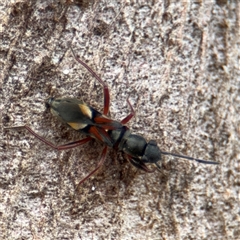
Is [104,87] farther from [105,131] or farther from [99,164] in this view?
[99,164]

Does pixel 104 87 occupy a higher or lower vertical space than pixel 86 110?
higher

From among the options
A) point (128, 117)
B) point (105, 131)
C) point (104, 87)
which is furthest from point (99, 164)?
point (104, 87)

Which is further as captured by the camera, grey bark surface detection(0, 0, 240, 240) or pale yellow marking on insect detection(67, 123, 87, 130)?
pale yellow marking on insect detection(67, 123, 87, 130)

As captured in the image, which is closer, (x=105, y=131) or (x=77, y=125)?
(x=77, y=125)

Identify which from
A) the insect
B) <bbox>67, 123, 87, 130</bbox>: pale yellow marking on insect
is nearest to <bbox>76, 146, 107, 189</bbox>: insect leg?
the insect

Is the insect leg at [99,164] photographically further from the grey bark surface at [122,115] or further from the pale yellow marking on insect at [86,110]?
the pale yellow marking on insect at [86,110]

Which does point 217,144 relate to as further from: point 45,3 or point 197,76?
point 45,3

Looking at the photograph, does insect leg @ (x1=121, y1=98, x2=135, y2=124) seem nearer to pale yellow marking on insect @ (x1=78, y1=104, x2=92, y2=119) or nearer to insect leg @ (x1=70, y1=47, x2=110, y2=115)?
insect leg @ (x1=70, y1=47, x2=110, y2=115)
